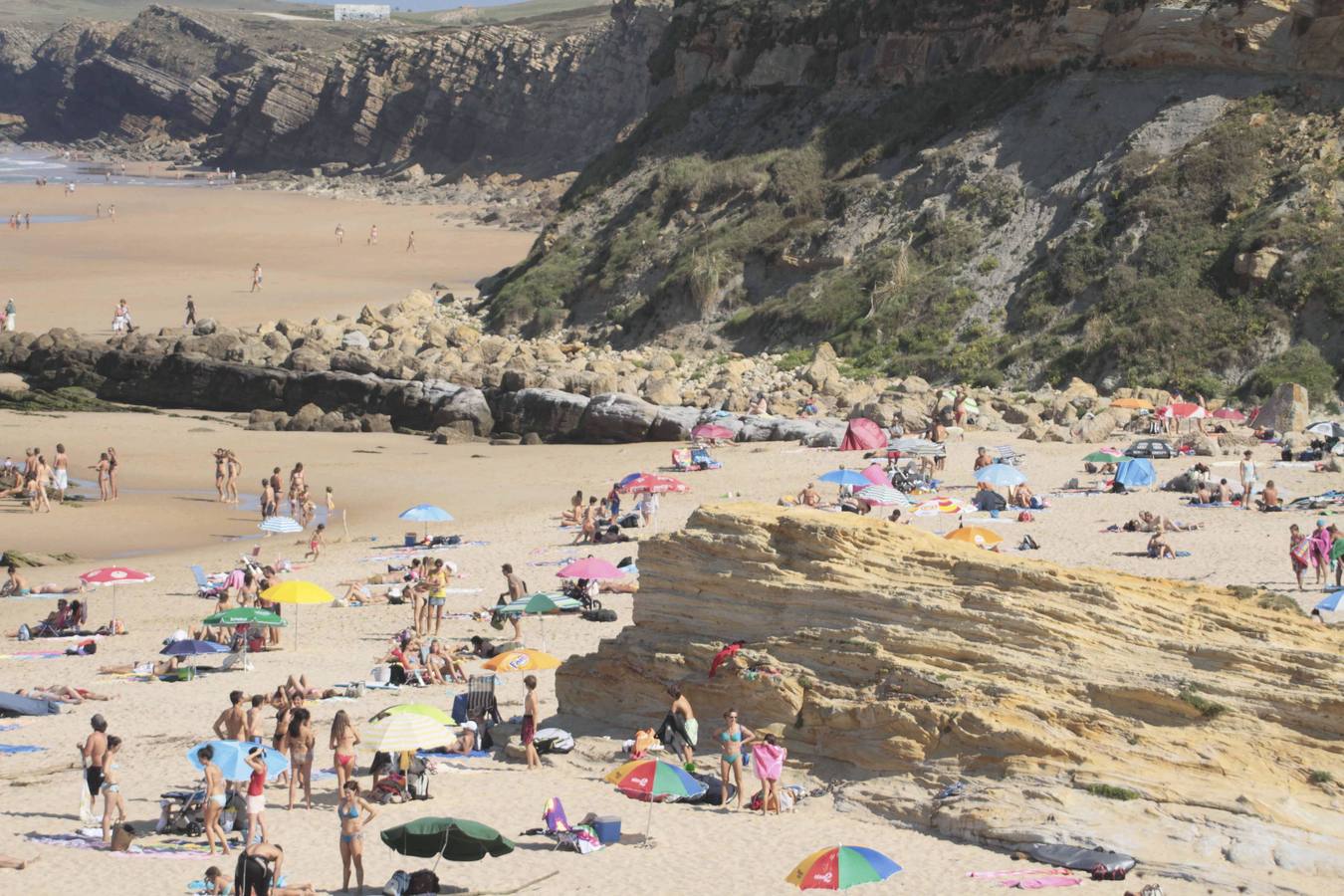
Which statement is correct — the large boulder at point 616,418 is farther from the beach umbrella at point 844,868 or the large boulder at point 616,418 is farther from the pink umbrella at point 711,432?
the beach umbrella at point 844,868

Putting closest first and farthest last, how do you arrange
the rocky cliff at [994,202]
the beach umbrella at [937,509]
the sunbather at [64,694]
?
the sunbather at [64,694] < the beach umbrella at [937,509] < the rocky cliff at [994,202]

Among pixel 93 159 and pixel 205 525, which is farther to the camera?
pixel 93 159

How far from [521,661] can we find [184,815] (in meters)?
4.46

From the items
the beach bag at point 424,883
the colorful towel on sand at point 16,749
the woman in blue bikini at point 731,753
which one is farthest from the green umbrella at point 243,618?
the beach bag at point 424,883

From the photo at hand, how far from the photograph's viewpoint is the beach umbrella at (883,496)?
2627 centimetres

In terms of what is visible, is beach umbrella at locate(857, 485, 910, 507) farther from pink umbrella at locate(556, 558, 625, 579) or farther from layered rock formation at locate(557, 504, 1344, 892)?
layered rock formation at locate(557, 504, 1344, 892)

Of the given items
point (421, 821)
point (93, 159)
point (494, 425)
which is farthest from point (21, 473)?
point (93, 159)

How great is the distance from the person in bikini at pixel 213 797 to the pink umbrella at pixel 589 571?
7.97 meters

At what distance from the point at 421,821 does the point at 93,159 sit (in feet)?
392

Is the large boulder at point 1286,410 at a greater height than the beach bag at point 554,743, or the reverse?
the large boulder at point 1286,410

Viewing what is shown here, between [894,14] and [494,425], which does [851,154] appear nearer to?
[894,14]

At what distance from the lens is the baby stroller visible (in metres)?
14.5

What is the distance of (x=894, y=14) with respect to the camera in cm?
5134

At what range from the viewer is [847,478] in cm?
2747
